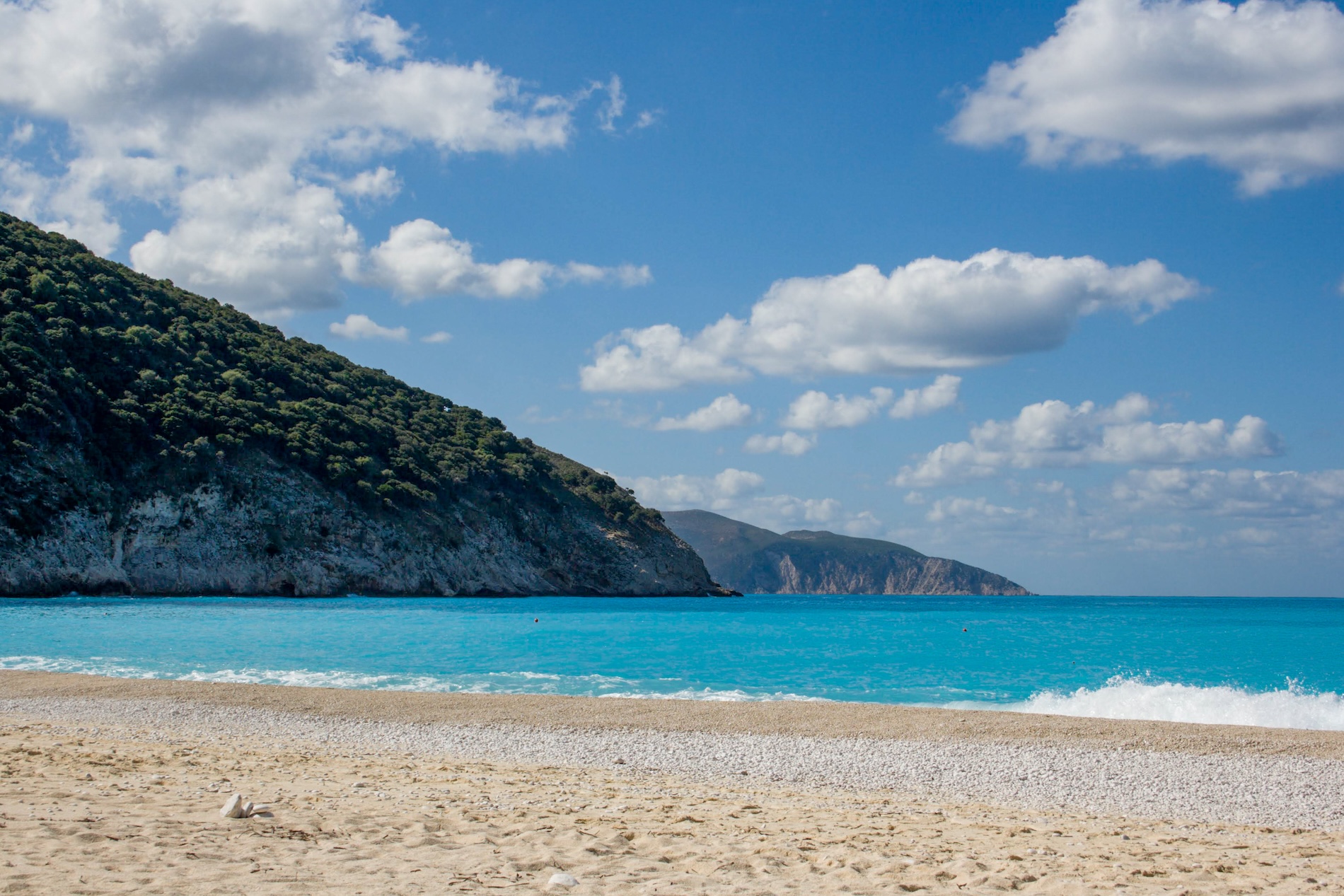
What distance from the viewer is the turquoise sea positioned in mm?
22062

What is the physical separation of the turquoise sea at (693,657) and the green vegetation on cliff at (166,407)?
10.5 metres

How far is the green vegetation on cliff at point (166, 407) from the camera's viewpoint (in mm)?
60750

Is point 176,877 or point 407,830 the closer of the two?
point 176,877

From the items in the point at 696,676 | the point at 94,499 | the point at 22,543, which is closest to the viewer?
the point at 696,676

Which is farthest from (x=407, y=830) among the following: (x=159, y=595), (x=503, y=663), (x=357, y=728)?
(x=159, y=595)

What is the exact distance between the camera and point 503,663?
28.2 m

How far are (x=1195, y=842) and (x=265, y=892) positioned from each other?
804cm

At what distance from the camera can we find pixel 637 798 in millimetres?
10141

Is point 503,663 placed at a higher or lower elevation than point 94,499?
lower

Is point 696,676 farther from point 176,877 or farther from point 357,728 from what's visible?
point 176,877

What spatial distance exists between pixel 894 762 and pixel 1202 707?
11.0 m

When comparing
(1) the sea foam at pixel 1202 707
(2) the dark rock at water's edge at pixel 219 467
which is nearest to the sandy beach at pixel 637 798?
(1) the sea foam at pixel 1202 707

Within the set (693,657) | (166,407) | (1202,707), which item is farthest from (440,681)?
(166,407)

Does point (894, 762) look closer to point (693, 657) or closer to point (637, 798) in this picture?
point (637, 798)
